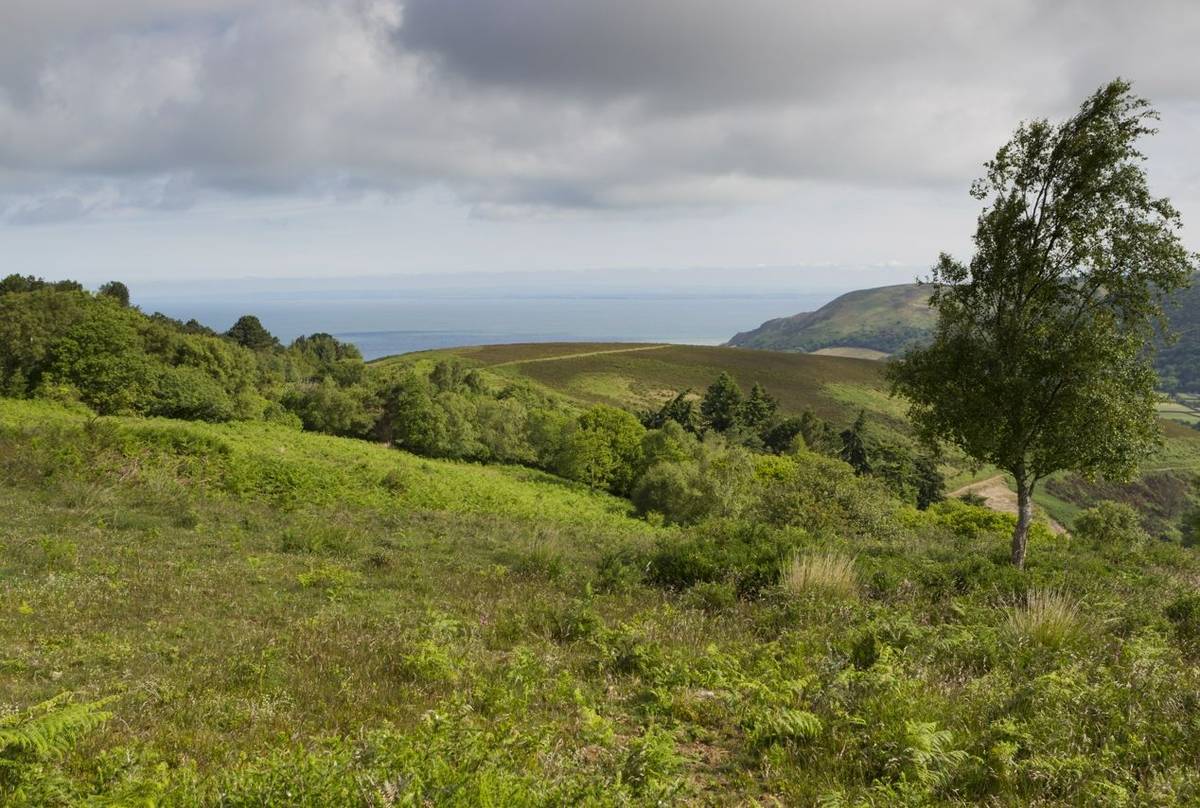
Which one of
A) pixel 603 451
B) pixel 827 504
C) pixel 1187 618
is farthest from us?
pixel 603 451

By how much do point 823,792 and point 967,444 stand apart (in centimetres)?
1375

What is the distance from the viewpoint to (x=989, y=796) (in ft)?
14.2

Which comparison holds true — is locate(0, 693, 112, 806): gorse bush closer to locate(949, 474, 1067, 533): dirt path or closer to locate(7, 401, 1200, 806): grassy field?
locate(7, 401, 1200, 806): grassy field

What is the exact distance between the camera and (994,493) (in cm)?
8812

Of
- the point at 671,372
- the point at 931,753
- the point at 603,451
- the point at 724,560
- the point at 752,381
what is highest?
the point at 931,753

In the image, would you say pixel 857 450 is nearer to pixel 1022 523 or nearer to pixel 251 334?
pixel 1022 523

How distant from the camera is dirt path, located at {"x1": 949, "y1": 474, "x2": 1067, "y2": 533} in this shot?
265 ft

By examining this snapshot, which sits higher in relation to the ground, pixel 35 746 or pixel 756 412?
pixel 35 746

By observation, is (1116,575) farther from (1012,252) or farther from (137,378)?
(137,378)

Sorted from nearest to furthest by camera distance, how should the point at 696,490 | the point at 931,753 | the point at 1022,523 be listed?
the point at 931,753 < the point at 1022,523 < the point at 696,490

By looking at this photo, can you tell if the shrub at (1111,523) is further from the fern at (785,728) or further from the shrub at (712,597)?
the fern at (785,728)

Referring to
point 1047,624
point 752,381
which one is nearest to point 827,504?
point 1047,624

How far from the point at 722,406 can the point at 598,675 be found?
81.8m

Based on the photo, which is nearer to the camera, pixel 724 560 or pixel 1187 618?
pixel 1187 618
